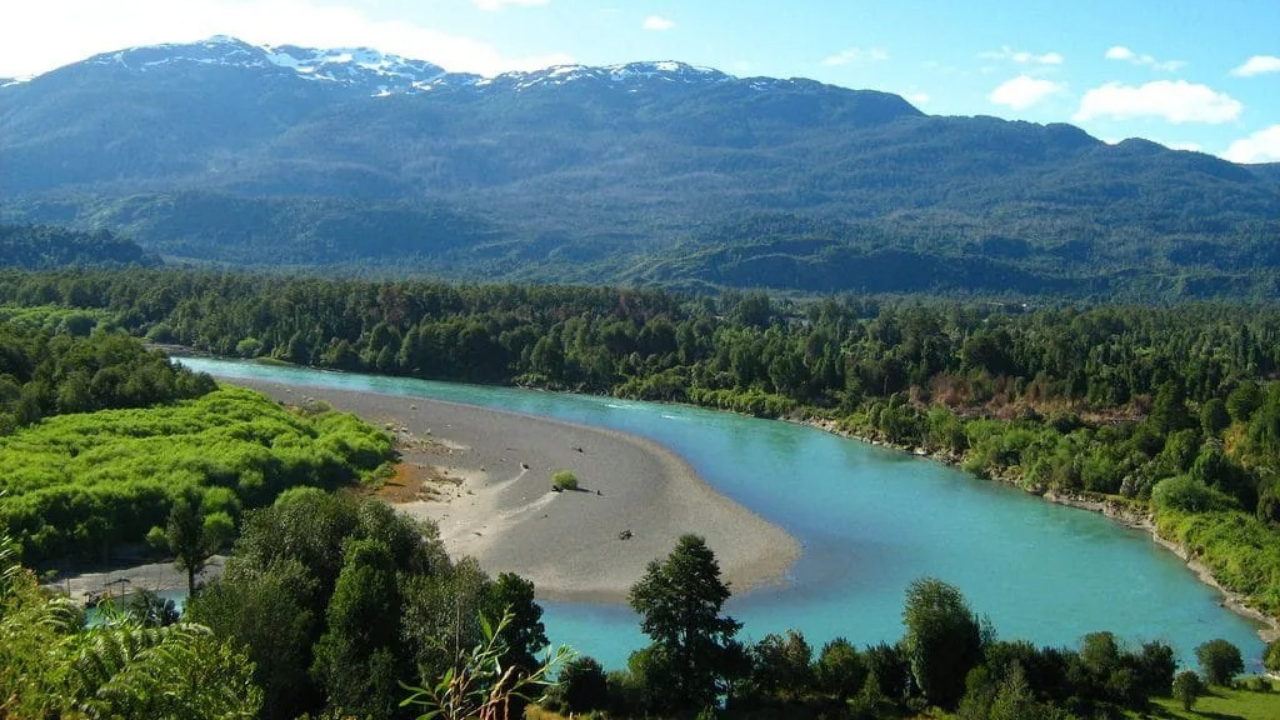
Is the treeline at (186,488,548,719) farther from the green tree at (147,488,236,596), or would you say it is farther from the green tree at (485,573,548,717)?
the green tree at (147,488,236,596)

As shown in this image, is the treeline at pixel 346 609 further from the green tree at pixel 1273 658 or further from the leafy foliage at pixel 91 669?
the green tree at pixel 1273 658

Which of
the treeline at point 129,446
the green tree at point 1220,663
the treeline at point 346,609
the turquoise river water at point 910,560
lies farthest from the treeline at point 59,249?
the green tree at point 1220,663

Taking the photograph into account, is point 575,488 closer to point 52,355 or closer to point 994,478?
point 994,478

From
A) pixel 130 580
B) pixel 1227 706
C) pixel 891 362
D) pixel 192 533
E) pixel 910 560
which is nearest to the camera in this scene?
pixel 1227 706

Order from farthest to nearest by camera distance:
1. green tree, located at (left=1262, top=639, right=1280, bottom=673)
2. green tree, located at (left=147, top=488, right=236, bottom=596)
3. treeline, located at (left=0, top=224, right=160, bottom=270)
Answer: treeline, located at (left=0, top=224, right=160, bottom=270), green tree, located at (left=147, top=488, right=236, bottom=596), green tree, located at (left=1262, top=639, right=1280, bottom=673)

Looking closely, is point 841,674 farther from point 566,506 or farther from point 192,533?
point 566,506

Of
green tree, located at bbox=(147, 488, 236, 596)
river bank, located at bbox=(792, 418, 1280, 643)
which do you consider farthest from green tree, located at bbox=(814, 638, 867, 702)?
green tree, located at bbox=(147, 488, 236, 596)

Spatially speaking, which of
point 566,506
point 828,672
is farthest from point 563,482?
point 828,672
